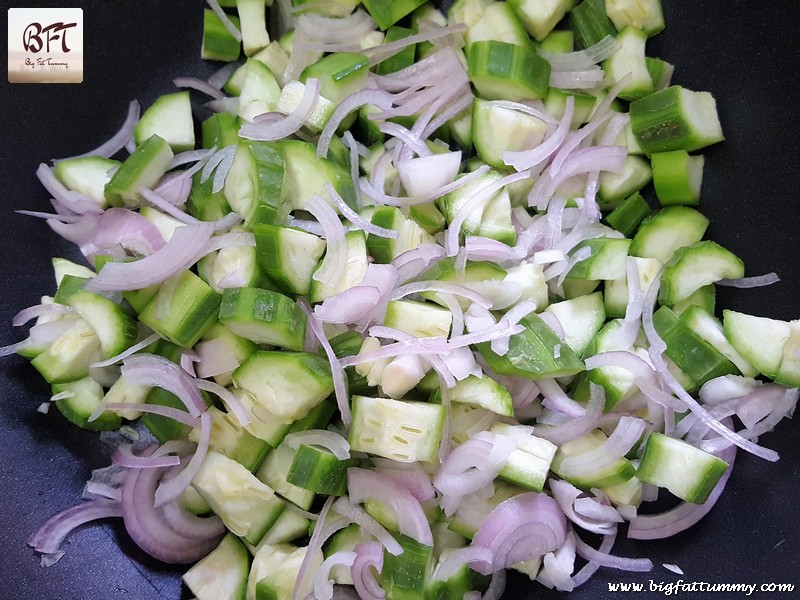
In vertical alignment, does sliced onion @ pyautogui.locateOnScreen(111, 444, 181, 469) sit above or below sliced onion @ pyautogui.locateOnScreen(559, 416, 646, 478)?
below

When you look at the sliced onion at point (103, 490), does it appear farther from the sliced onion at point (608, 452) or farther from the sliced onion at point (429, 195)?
the sliced onion at point (608, 452)

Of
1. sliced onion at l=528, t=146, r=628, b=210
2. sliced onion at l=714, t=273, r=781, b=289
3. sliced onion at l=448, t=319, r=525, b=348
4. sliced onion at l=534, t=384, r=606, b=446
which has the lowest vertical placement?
sliced onion at l=534, t=384, r=606, b=446

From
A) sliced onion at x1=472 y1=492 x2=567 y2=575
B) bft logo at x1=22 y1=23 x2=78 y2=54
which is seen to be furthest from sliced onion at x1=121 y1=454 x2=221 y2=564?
bft logo at x1=22 y1=23 x2=78 y2=54

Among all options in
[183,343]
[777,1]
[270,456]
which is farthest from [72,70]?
[777,1]

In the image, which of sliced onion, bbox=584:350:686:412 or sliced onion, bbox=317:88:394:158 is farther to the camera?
sliced onion, bbox=317:88:394:158

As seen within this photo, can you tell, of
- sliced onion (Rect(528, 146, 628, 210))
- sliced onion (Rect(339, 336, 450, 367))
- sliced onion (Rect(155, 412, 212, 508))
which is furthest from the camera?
sliced onion (Rect(528, 146, 628, 210))

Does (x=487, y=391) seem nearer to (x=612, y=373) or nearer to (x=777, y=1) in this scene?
(x=612, y=373)

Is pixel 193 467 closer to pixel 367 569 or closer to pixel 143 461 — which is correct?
pixel 143 461

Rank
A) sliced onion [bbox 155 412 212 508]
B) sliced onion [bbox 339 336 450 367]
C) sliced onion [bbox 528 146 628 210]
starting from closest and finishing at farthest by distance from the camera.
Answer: sliced onion [bbox 339 336 450 367], sliced onion [bbox 155 412 212 508], sliced onion [bbox 528 146 628 210]

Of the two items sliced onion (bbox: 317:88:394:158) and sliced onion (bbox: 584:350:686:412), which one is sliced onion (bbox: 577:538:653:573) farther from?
sliced onion (bbox: 317:88:394:158)
